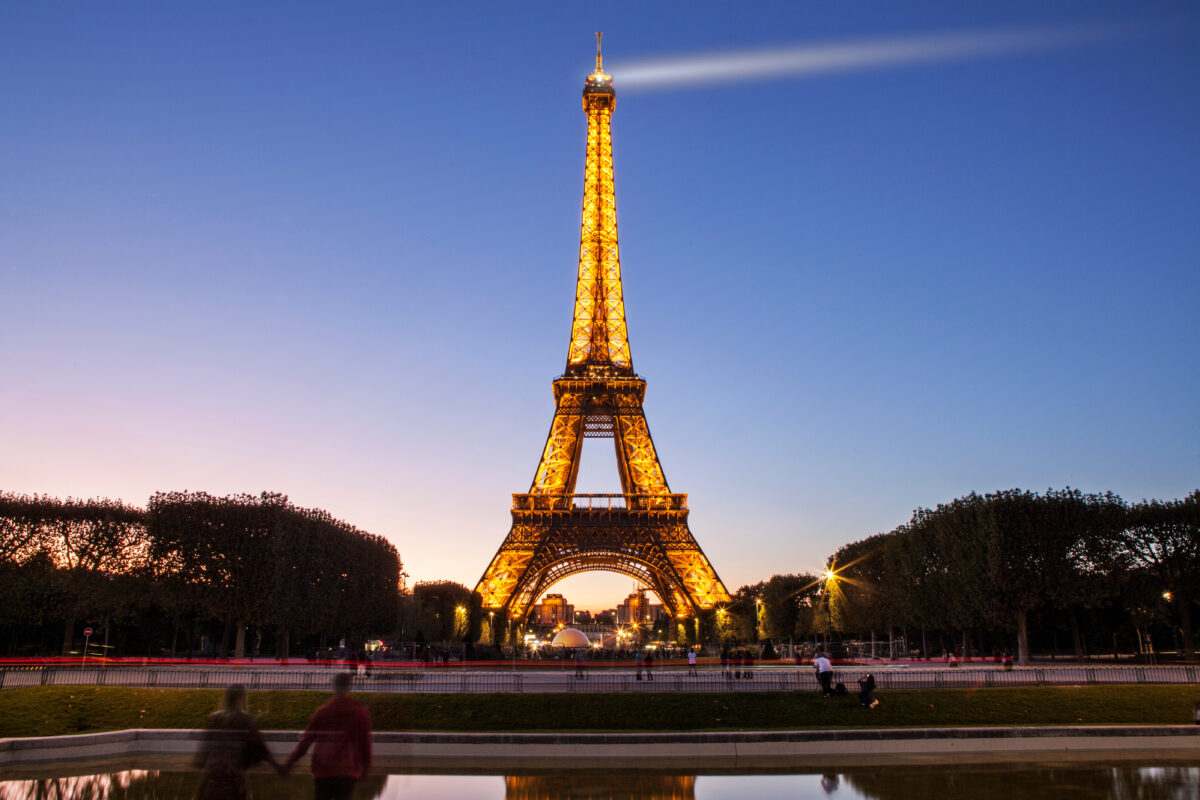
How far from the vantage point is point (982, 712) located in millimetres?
23359

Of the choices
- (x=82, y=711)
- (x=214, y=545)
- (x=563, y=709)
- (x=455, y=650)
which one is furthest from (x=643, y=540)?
(x=82, y=711)

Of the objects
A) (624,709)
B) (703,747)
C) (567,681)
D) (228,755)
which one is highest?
(228,755)

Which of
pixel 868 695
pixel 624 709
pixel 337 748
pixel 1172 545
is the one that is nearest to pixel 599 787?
pixel 624 709

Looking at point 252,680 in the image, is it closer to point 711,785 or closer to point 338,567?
point 711,785

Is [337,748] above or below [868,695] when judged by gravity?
above

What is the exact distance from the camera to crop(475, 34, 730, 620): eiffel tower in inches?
2375

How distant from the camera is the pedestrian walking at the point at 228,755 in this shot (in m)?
8.11

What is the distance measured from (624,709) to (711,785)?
315 inches

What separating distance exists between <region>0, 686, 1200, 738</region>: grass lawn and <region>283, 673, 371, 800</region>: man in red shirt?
48.5 ft

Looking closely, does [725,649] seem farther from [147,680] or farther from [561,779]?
[561,779]

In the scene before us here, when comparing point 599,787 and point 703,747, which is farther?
point 703,747

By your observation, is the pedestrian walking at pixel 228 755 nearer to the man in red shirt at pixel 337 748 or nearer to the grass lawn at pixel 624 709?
the man in red shirt at pixel 337 748

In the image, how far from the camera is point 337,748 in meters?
8.39

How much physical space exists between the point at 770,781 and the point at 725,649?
3818cm
